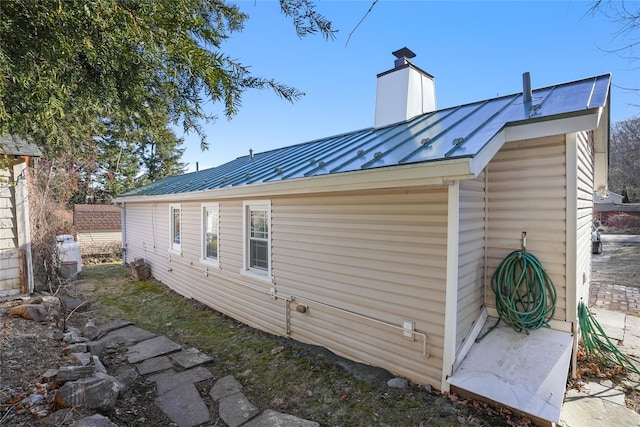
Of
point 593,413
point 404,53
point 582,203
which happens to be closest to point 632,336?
point 582,203

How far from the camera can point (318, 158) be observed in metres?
5.47

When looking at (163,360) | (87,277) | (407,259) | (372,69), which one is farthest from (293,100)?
(87,277)

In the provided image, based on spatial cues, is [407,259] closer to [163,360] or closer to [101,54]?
[101,54]

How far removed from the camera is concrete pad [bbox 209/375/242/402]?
369 centimetres

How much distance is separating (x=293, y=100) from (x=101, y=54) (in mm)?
1213

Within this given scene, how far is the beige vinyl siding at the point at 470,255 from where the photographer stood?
3523mm

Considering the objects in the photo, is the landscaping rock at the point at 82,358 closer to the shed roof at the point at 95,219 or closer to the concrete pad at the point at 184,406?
the concrete pad at the point at 184,406

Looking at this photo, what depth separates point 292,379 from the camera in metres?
4.00

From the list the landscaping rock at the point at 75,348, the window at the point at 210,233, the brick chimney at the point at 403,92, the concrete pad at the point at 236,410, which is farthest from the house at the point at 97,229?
the brick chimney at the point at 403,92

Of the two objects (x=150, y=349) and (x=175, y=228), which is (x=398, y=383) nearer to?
(x=150, y=349)

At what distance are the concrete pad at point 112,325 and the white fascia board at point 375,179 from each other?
3.41 m

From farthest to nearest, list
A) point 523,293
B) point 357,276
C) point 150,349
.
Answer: point 150,349
point 357,276
point 523,293

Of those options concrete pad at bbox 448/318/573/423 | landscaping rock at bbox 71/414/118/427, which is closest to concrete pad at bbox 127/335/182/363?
landscaping rock at bbox 71/414/118/427

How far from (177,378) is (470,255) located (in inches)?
157
